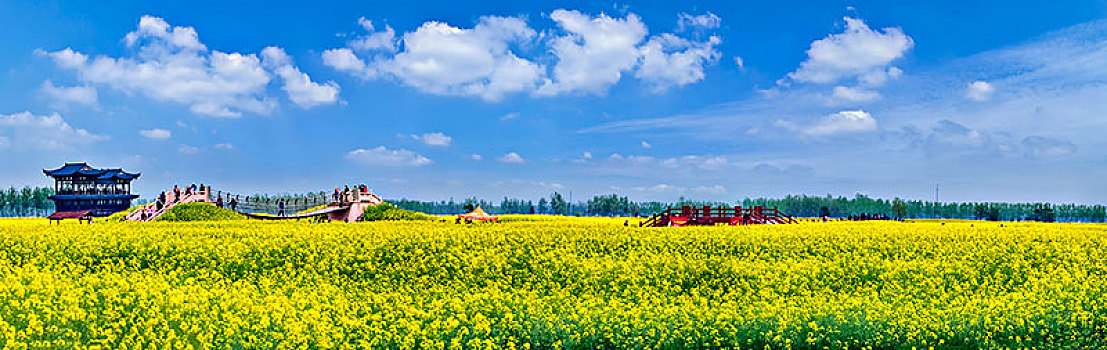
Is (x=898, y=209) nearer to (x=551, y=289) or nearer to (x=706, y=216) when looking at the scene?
(x=706, y=216)

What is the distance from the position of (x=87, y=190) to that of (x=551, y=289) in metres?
63.1

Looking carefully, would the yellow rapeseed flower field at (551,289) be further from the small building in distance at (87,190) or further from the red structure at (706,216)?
the small building in distance at (87,190)

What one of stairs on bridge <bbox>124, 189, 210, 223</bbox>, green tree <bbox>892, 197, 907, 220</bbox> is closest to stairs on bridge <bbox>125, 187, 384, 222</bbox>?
stairs on bridge <bbox>124, 189, 210, 223</bbox>

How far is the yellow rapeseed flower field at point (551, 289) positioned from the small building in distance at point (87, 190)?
137 feet

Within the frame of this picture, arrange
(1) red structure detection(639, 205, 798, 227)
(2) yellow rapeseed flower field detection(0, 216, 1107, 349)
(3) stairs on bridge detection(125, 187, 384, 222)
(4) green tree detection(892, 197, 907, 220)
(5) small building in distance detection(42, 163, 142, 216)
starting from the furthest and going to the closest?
(4) green tree detection(892, 197, 907, 220)
(5) small building in distance detection(42, 163, 142, 216)
(3) stairs on bridge detection(125, 187, 384, 222)
(1) red structure detection(639, 205, 798, 227)
(2) yellow rapeseed flower field detection(0, 216, 1107, 349)

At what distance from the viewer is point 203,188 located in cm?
5200

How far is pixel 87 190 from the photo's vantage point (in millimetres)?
65938

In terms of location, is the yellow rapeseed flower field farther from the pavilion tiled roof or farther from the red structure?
the pavilion tiled roof

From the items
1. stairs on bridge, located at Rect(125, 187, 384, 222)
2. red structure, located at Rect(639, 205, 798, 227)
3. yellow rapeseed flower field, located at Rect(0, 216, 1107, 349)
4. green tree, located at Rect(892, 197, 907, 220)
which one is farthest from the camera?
green tree, located at Rect(892, 197, 907, 220)

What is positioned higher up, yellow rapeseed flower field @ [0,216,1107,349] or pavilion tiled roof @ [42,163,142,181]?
pavilion tiled roof @ [42,163,142,181]

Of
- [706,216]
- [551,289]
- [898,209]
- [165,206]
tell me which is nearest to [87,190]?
[165,206]

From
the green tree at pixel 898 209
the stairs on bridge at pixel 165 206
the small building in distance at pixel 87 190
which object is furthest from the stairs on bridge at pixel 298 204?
the green tree at pixel 898 209

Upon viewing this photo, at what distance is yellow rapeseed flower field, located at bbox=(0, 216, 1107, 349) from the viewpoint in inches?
503

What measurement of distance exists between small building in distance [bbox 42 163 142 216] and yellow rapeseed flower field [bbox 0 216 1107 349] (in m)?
41.8
